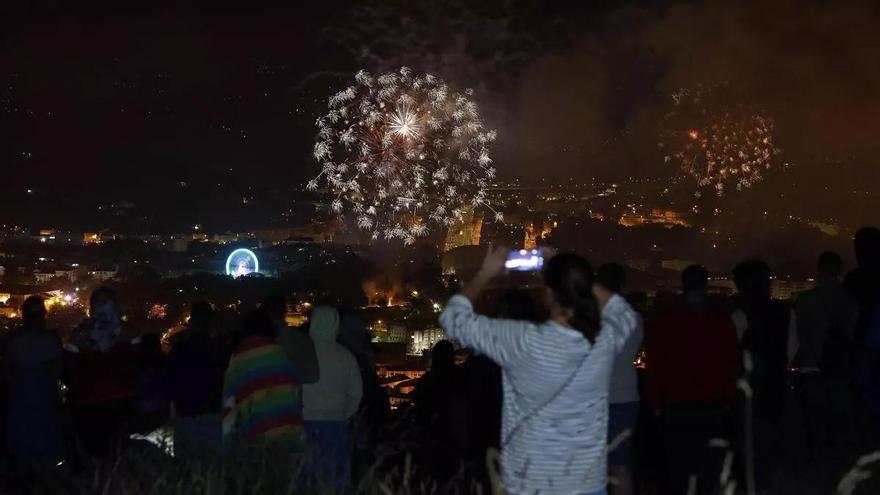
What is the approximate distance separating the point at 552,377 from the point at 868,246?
4118 mm

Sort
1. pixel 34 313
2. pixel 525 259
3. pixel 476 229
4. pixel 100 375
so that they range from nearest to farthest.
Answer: pixel 525 259 → pixel 34 313 → pixel 100 375 → pixel 476 229

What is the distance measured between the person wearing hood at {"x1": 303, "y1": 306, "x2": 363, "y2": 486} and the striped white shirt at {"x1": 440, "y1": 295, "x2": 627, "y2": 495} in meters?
2.70

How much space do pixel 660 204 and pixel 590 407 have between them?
36.0 m

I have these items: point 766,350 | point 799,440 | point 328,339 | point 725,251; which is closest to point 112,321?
point 328,339

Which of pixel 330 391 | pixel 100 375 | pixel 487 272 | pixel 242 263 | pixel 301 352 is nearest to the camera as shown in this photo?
pixel 487 272

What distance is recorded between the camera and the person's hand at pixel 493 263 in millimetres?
4309

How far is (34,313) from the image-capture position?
748cm

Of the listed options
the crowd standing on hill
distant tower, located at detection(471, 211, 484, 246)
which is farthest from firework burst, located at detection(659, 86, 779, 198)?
the crowd standing on hill

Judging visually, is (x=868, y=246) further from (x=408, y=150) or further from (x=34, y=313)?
(x=408, y=150)

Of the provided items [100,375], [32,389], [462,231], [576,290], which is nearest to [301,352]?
[100,375]

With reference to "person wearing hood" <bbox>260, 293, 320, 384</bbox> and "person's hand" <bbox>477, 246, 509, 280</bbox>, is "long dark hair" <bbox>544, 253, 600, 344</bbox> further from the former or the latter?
"person wearing hood" <bbox>260, 293, 320, 384</bbox>

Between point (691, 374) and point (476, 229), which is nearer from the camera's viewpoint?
point (691, 374)

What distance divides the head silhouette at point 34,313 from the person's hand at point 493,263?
4241 millimetres

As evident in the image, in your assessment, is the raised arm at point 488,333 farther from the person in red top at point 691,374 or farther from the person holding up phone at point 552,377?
the person in red top at point 691,374
